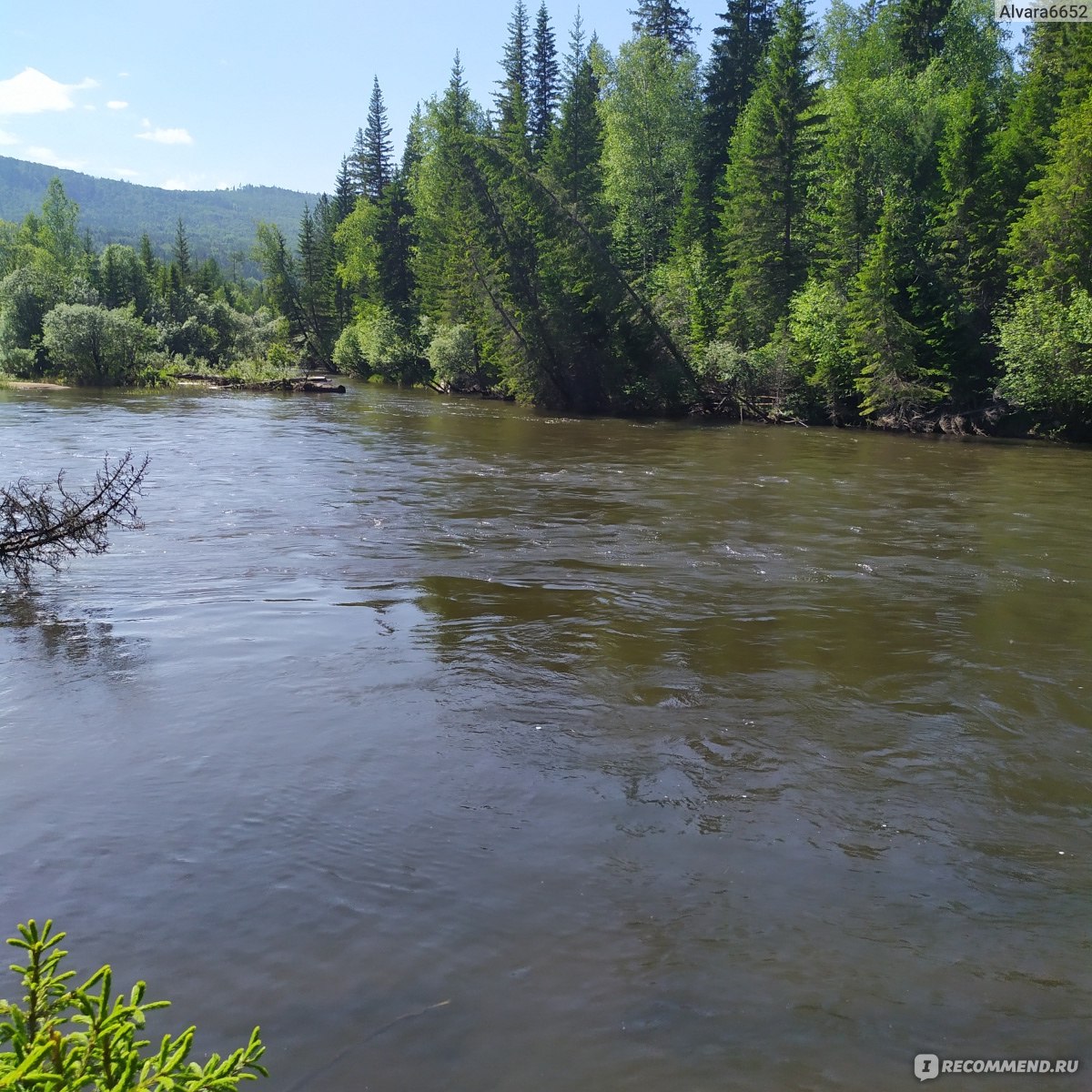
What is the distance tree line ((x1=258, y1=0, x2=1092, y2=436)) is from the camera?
119 ft

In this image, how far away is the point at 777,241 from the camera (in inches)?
1770

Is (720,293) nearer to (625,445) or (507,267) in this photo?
(507,267)

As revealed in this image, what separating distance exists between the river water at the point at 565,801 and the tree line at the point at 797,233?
22616mm

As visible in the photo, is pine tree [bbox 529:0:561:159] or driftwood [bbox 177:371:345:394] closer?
driftwood [bbox 177:371:345:394]

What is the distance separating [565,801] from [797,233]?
43.3 meters

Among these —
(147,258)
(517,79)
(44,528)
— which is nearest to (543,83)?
(517,79)

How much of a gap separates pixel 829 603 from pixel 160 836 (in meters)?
9.71

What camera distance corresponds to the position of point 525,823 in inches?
274

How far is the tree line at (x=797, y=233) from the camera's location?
3628cm

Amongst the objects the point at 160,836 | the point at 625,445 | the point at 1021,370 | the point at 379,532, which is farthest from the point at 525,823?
the point at 1021,370

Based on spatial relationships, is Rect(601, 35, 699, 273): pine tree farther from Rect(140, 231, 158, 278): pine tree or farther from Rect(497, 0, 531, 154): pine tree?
Rect(140, 231, 158, 278): pine tree

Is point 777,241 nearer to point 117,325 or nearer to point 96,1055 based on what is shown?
point 117,325

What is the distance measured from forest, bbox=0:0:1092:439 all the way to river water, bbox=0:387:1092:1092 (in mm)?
22944

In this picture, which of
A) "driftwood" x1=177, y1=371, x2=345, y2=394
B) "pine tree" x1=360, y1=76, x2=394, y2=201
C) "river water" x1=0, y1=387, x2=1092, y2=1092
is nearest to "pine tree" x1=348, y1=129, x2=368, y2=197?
"pine tree" x1=360, y1=76, x2=394, y2=201
